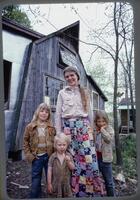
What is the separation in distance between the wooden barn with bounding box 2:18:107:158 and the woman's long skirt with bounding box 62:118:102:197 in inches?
4.3

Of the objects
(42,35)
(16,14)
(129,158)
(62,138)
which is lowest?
(129,158)

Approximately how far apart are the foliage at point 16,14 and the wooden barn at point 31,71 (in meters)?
0.03

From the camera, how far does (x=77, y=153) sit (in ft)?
5.89

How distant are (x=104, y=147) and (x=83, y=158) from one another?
0.12 m

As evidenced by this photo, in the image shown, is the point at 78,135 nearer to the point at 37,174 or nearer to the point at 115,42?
the point at 37,174

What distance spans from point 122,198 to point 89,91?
556 mm

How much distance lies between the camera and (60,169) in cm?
180

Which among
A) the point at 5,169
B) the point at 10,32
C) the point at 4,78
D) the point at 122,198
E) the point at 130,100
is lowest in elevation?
the point at 122,198

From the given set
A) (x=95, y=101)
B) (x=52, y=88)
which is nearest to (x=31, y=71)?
(x=52, y=88)

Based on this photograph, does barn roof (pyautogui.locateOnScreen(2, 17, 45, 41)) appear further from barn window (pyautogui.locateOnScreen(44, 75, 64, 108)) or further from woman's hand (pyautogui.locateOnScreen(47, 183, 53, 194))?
woman's hand (pyautogui.locateOnScreen(47, 183, 53, 194))

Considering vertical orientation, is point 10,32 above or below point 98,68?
above

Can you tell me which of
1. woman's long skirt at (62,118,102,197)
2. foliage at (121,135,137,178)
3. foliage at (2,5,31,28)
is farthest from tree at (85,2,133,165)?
foliage at (2,5,31,28)

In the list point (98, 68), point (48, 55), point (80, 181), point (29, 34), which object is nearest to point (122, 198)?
point (80, 181)

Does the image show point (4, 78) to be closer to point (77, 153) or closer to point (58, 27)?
point (58, 27)
